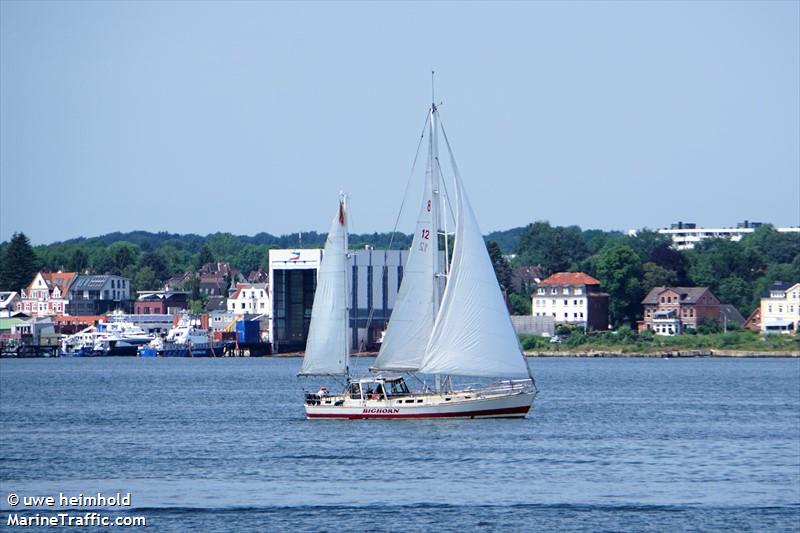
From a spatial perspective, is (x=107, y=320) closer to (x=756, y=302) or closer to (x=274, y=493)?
(x=756, y=302)

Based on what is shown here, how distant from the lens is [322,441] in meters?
52.2

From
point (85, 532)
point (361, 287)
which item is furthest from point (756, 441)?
point (361, 287)

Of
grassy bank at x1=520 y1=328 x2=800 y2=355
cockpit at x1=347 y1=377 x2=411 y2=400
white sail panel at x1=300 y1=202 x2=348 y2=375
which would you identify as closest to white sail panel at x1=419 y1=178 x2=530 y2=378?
cockpit at x1=347 y1=377 x2=411 y2=400

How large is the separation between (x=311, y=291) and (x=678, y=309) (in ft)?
143

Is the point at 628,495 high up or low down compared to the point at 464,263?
down

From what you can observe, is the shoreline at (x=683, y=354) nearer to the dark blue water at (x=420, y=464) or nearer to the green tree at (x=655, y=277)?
the green tree at (x=655, y=277)

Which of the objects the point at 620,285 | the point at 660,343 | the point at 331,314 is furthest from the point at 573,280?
the point at 331,314

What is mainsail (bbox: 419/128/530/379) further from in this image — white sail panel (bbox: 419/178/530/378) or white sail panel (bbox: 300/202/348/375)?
white sail panel (bbox: 300/202/348/375)

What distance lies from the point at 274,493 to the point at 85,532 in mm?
6506

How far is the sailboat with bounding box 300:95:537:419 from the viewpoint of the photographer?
2227 inches

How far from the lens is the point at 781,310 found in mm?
173625

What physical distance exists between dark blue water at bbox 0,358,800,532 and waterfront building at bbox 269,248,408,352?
258 feet
